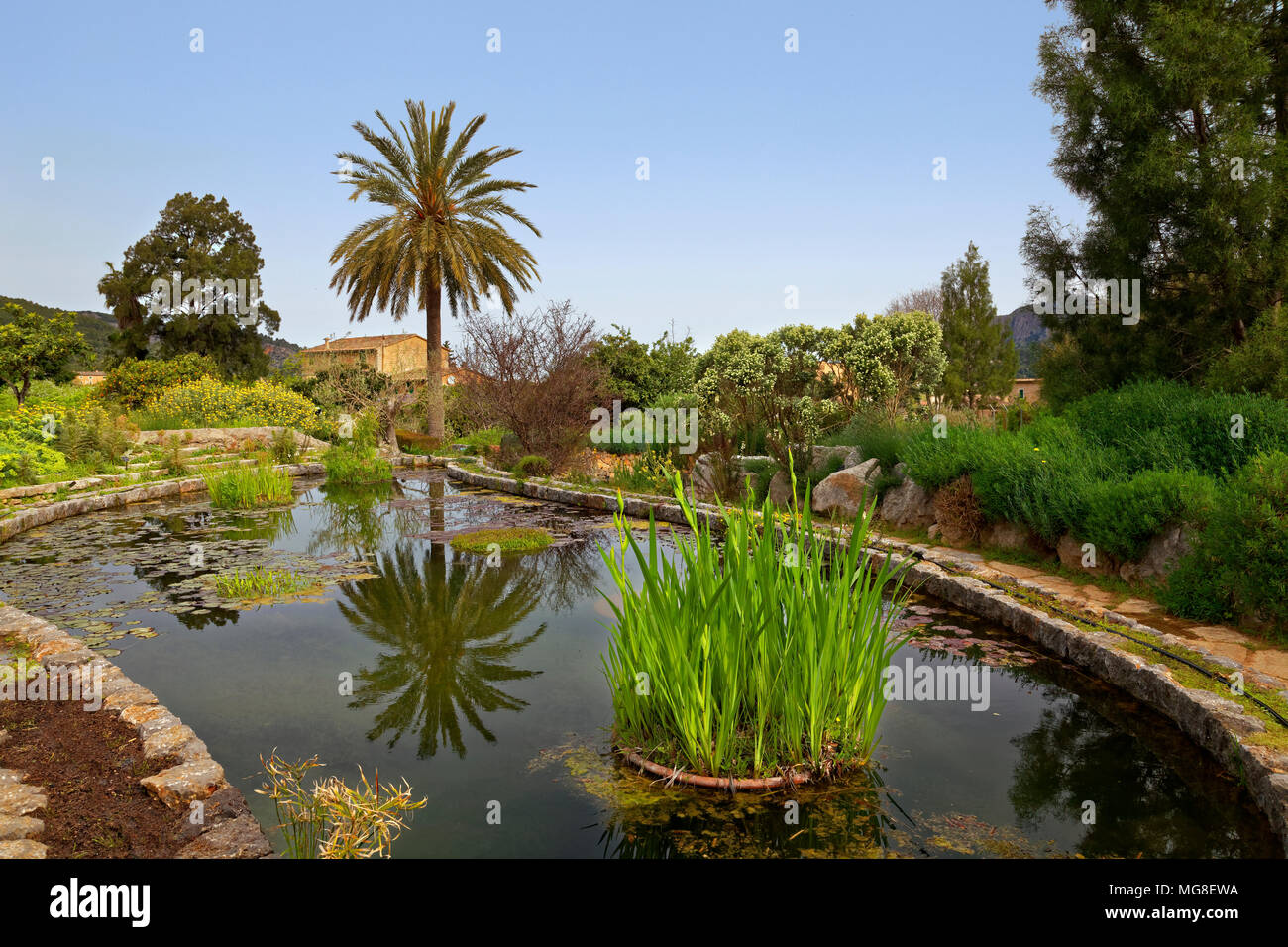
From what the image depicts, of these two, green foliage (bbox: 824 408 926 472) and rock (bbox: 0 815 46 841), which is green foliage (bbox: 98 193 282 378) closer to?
green foliage (bbox: 824 408 926 472)

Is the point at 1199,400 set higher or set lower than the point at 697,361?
lower

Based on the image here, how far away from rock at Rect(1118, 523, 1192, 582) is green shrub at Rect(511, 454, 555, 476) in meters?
9.59

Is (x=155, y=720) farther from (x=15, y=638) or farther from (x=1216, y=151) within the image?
(x=1216, y=151)

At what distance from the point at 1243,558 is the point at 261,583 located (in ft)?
22.7

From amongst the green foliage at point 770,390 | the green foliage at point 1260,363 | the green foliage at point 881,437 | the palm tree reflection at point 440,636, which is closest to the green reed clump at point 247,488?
the palm tree reflection at point 440,636

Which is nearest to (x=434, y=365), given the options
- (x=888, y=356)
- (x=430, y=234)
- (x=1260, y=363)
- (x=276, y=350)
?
(x=430, y=234)

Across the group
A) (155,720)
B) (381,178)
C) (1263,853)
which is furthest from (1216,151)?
(381,178)

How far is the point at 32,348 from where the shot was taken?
2419 centimetres

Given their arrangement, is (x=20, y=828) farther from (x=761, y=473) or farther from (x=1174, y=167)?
(x=1174, y=167)

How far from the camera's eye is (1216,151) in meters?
8.63

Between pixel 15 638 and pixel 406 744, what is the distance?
113 inches

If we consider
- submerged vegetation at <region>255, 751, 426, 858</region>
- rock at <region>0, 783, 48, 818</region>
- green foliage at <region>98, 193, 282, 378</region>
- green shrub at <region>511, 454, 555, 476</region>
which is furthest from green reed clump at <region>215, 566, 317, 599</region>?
green foliage at <region>98, 193, 282, 378</region>

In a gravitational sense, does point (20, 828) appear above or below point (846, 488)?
below

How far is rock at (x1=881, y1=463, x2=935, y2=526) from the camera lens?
8.21 meters
